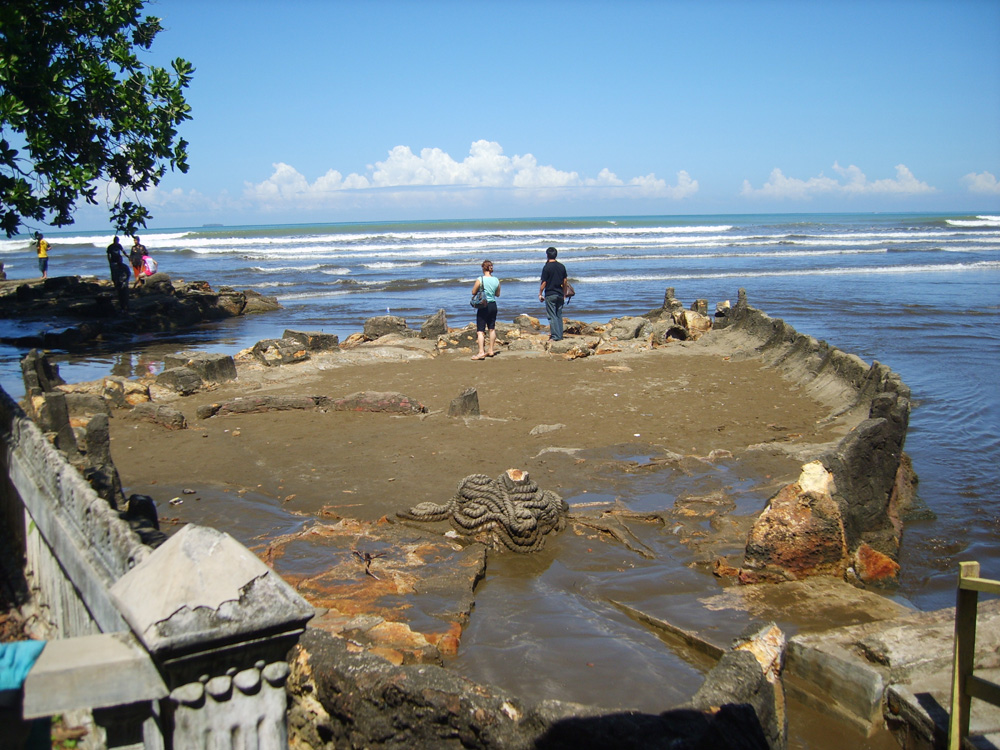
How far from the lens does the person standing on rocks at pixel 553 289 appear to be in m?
14.3

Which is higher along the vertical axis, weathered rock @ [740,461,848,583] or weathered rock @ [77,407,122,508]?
weathered rock @ [77,407,122,508]

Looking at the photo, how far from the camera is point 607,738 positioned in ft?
8.54

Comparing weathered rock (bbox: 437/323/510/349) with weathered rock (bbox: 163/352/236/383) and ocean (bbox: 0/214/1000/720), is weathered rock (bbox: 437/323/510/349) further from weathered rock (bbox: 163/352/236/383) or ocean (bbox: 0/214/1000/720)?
ocean (bbox: 0/214/1000/720)

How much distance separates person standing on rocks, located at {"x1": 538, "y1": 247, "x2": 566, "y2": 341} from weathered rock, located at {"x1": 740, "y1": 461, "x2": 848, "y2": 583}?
944 centimetres

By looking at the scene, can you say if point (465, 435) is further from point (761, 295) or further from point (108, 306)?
point (761, 295)

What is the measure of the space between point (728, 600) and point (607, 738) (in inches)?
93.0

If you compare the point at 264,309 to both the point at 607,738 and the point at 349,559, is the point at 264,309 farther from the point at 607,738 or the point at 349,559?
the point at 607,738

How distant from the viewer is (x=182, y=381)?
10.8 meters

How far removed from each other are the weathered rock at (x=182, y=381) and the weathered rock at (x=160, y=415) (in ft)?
4.83

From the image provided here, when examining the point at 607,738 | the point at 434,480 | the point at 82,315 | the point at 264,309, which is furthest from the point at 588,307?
the point at 607,738

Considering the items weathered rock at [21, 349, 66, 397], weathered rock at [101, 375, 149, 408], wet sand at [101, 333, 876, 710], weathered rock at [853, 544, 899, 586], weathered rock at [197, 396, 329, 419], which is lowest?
weathered rock at [853, 544, 899, 586]

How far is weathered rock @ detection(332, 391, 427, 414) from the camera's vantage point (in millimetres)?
9445

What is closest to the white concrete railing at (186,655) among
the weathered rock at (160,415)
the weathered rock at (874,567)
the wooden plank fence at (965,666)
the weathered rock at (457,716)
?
the weathered rock at (457,716)

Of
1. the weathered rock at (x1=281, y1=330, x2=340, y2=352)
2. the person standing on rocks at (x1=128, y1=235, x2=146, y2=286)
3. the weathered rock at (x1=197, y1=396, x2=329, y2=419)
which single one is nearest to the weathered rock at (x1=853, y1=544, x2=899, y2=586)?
the weathered rock at (x1=197, y1=396, x2=329, y2=419)
